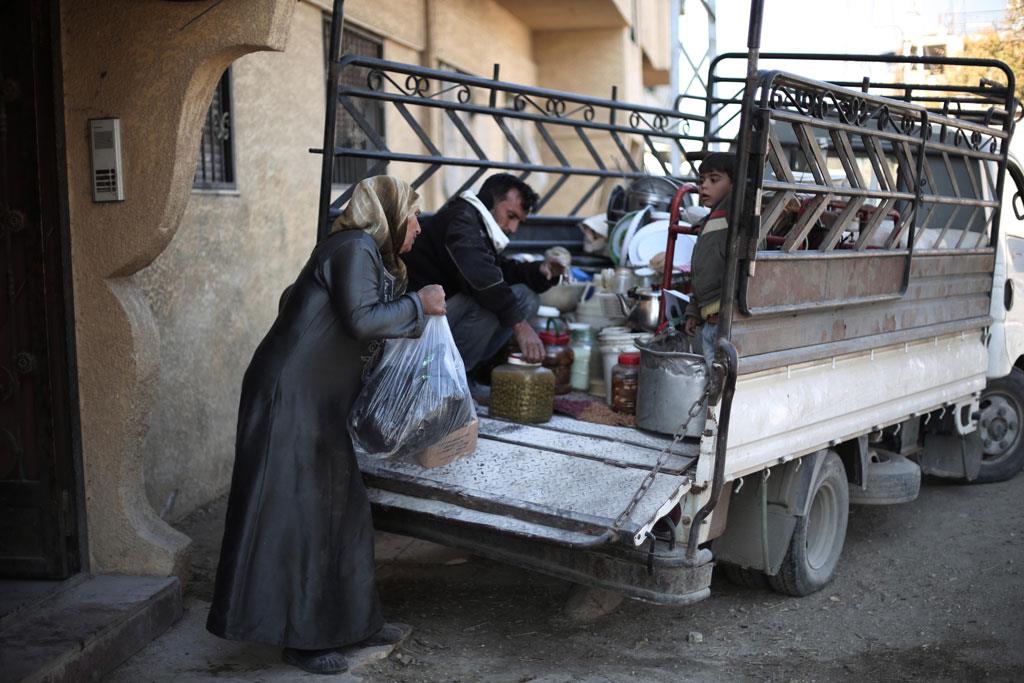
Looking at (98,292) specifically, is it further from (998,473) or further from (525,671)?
(998,473)

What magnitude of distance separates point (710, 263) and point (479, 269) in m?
1.05

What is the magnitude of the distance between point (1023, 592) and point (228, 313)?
14.9ft

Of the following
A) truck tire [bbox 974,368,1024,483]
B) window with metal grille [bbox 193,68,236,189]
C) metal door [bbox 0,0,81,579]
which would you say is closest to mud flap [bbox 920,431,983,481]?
truck tire [bbox 974,368,1024,483]

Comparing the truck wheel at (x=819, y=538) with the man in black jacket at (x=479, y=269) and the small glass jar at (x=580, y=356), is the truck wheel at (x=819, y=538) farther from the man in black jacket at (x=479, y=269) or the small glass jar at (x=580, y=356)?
the man in black jacket at (x=479, y=269)

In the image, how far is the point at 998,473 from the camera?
7113mm

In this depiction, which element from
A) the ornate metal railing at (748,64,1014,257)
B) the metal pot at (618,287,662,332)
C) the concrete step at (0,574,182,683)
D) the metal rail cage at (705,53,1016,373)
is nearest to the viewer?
the concrete step at (0,574,182,683)

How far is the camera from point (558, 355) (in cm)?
492

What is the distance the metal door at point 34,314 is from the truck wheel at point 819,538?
3.08m

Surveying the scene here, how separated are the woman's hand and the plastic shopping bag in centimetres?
14

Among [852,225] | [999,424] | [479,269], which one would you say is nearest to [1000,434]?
[999,424]

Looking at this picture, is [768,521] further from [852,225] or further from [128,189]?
[128,189]

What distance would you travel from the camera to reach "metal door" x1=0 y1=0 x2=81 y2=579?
3861 mm

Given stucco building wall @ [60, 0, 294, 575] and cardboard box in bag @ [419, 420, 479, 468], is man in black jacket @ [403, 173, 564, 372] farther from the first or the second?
stucco building wall @ [60, 0, 294, 575]

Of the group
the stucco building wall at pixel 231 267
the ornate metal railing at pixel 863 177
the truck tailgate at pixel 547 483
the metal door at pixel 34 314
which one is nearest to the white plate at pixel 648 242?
the ornate metal railing at pixel 863 177
